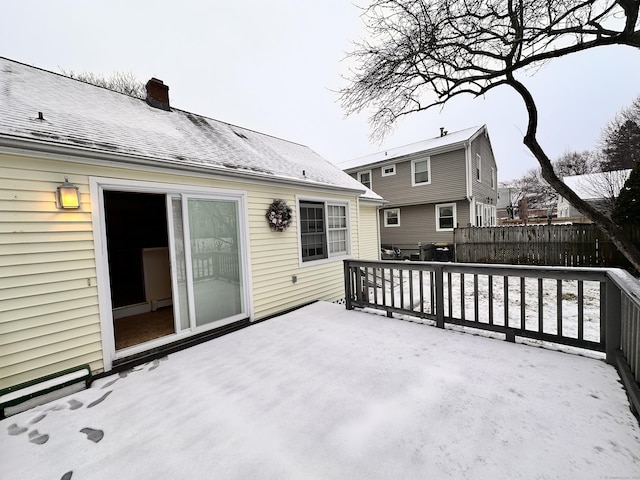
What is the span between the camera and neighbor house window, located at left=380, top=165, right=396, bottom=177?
14.5 meters

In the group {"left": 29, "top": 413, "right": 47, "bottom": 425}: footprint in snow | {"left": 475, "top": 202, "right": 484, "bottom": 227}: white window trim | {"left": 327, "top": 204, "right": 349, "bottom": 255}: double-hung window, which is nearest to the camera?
{"left": 29, "top": 413, "right": 47, "bottom": 425}: footprint in snow

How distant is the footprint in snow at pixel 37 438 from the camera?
2049mm

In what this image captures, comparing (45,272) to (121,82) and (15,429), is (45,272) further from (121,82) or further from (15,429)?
(121,82)

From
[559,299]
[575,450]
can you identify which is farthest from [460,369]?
[559,299]

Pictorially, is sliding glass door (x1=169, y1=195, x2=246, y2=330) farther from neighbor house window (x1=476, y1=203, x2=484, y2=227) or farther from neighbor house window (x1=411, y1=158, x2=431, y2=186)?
neighbor house window (x1=476, y1=203, x2=484, y2=227)

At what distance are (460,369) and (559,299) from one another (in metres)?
1.41

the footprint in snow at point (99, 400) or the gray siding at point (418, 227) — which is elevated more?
the gray siding at point (418, 227)

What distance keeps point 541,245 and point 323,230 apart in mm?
8238

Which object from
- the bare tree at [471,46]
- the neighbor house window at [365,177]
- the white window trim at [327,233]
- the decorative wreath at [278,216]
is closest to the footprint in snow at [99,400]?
the decorative wreath at [278,216]

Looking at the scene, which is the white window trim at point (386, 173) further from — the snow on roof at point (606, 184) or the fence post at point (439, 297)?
the fence post at point (439, 297)

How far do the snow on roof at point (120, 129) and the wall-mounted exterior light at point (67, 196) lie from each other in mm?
412

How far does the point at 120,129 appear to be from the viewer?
12.3 ft

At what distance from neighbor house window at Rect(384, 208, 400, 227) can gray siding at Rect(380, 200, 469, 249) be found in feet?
0.56

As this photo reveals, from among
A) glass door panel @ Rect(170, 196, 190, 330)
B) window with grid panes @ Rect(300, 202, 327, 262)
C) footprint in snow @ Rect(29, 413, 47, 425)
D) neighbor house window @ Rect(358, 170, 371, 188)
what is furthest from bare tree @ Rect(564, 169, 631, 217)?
footprint in snow @ Rect(29, 413, 47, 425)
